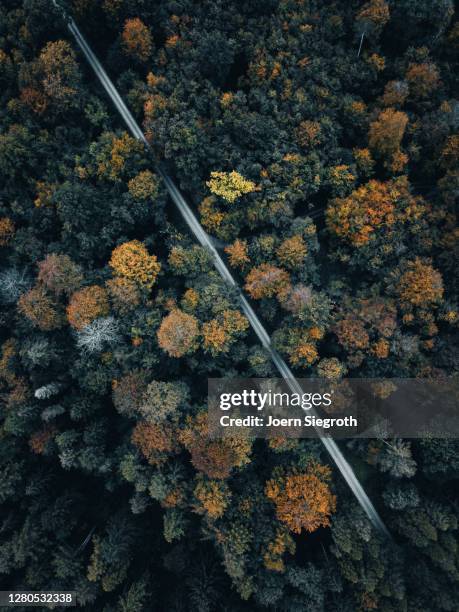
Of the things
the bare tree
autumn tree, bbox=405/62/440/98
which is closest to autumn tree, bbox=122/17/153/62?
autumn tree, bbox=405/62/440/98

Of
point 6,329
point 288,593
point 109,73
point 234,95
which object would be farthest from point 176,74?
point 288,593

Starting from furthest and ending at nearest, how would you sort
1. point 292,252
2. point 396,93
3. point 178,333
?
point 396,93 < point 292,252 < point 178,333

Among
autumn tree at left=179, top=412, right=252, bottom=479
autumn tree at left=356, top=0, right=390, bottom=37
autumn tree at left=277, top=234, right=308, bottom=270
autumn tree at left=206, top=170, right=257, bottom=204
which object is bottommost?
autumn tree at left=179, top=412, right=252, bottom=479

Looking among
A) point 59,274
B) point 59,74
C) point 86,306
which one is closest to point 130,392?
point 86,306

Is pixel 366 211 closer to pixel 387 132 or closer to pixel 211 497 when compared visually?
pixel 387 132

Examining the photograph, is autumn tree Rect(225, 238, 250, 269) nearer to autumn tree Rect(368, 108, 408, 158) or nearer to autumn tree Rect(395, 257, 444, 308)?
autumn tree Rect(395, 257, 444, 308)

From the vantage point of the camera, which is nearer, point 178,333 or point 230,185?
point 178,333
